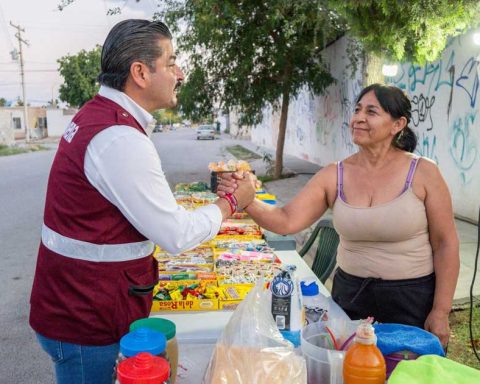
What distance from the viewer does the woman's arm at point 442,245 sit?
7.46 feet

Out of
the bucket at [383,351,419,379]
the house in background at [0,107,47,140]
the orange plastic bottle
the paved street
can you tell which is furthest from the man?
the house in background at [0,107,47,140]

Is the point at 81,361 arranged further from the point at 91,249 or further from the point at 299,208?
the point at 299,208

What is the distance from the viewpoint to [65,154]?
1.58m

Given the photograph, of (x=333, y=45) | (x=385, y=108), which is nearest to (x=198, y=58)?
(x=333, y=45)

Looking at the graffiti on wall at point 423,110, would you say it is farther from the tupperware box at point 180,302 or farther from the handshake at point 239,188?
the tupperware box at point 180,302

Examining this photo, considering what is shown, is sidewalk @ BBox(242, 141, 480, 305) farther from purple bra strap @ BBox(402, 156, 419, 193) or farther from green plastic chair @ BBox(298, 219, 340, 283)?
purple bra strap @ BBox(402, 156, 419, 193)

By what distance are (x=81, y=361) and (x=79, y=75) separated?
48266mm

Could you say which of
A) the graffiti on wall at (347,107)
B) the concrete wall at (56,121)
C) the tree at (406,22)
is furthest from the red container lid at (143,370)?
the concrete wall at (56,121)

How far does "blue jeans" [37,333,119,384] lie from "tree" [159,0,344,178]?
343 inches

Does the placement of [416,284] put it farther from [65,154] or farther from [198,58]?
[198,58]

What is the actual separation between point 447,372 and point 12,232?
7.97 m

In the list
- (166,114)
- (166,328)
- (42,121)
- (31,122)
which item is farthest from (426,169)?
(42,121)

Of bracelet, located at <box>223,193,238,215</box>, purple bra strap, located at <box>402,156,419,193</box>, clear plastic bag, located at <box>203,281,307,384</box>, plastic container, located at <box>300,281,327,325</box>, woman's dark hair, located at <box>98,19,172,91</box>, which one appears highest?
woman's dark hair, located at <box>98,19,172,91</box>

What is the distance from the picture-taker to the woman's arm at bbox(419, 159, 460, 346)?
2273 millimetres
